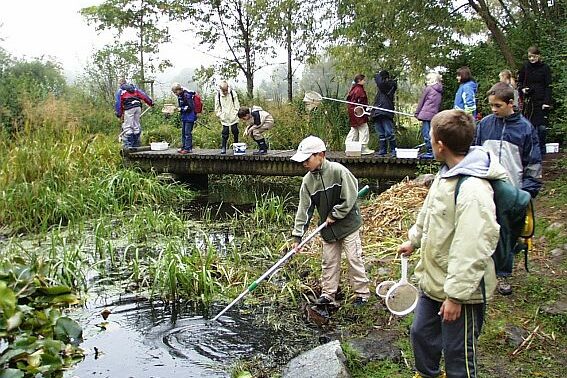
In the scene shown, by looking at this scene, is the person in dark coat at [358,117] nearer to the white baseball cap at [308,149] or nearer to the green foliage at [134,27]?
the white baseball cap at [308,149]

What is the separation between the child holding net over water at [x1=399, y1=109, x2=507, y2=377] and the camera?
232 cm

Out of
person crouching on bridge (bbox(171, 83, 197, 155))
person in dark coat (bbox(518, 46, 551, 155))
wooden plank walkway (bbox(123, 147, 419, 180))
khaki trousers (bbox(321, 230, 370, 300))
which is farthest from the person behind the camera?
person crouching on bridge (bbox(171, 83, 197, 155))

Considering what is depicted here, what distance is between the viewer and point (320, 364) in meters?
3.54

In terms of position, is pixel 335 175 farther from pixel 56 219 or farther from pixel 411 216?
pixel 56 219

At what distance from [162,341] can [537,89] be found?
18.7 ft

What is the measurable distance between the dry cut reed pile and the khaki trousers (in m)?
1.01

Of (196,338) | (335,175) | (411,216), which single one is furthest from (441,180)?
(411,216)

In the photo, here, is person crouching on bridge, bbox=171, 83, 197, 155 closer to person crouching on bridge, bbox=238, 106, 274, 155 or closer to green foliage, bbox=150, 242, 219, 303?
person crouching on bridge, bbox=238, 106, 274, 155

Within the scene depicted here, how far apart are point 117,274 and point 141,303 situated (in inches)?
33.2

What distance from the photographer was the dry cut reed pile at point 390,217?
591cm

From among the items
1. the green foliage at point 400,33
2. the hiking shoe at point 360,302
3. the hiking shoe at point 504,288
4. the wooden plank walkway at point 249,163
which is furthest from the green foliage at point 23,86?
the hiking shoe at point 504,288

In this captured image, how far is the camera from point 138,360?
14.0 feet

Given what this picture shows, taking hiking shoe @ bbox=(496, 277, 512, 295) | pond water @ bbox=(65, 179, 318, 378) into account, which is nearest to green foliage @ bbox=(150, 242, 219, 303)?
pond water @ bbox=(65, 179, 318, 378)

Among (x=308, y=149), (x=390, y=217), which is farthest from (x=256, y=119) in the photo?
(x=308, y=149)
